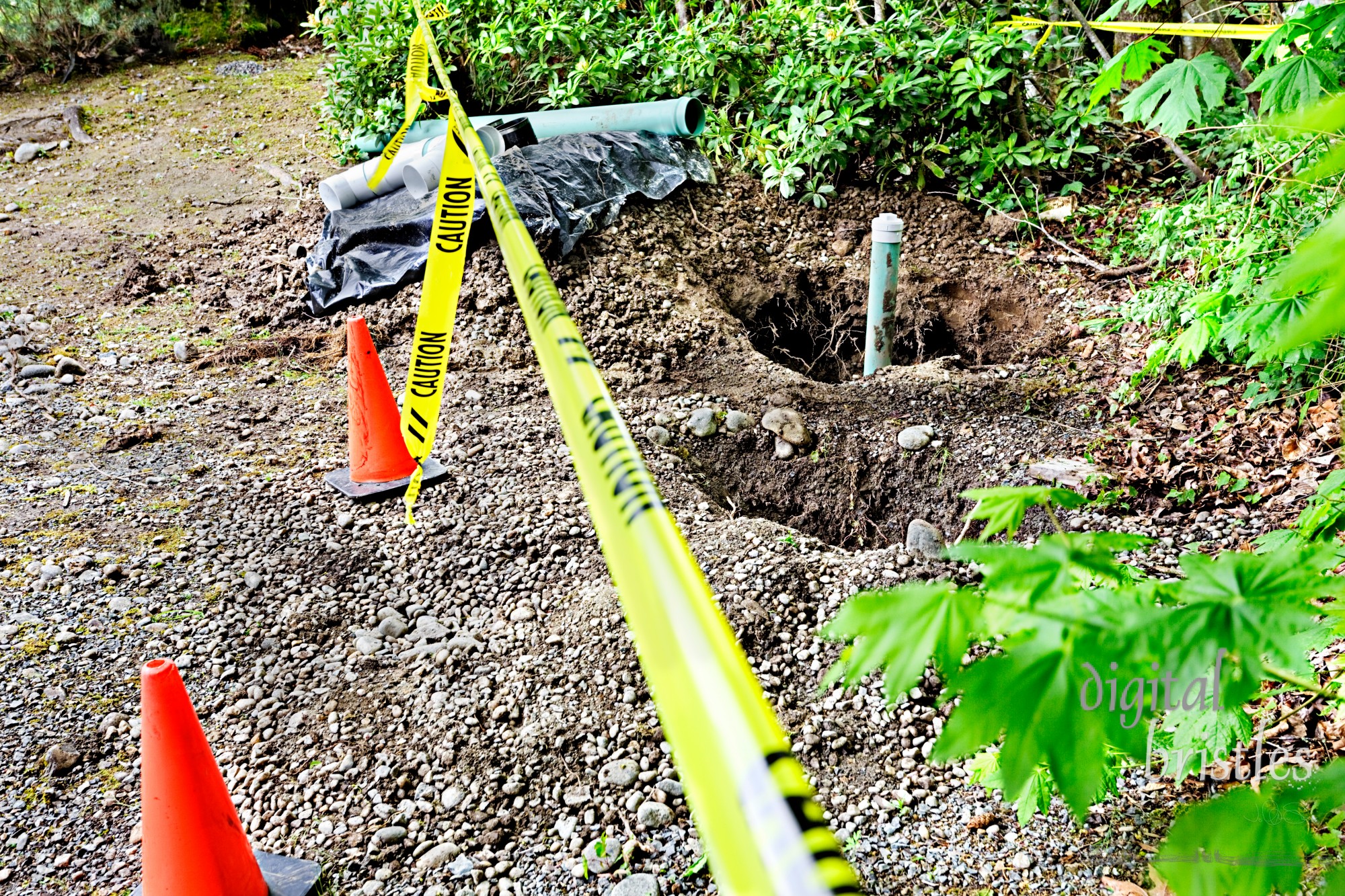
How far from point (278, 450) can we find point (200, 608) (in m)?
1.19

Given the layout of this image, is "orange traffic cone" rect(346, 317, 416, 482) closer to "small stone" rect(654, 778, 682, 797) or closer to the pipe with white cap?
"small stone" rect(654, 778, 682, 797)

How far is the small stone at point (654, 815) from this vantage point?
7.53 ft

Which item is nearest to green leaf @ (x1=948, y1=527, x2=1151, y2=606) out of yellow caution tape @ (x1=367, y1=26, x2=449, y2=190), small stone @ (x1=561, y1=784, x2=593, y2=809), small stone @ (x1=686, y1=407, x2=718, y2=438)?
small stone @ (x1=561, y1=784, x2=593, y2=809)

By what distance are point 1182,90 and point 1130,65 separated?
0.57ft

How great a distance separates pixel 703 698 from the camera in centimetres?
79

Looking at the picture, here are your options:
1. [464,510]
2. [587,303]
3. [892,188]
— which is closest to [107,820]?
[464,510]

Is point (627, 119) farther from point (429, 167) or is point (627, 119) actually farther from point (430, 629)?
point (430, 629)

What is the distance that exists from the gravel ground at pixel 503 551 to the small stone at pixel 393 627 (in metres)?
0.01

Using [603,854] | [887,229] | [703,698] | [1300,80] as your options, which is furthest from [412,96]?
[703,698]

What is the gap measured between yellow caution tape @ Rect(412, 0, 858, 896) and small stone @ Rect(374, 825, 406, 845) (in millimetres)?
1542

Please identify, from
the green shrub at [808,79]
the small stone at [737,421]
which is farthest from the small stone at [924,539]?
the green shrub at [808,79]

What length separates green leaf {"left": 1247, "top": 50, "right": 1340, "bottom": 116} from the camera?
2473 mm

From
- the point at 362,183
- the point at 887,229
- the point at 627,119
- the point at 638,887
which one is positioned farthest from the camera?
the point at 627,119

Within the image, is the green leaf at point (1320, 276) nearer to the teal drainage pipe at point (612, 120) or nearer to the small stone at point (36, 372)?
the small stone at point (36, 372)
